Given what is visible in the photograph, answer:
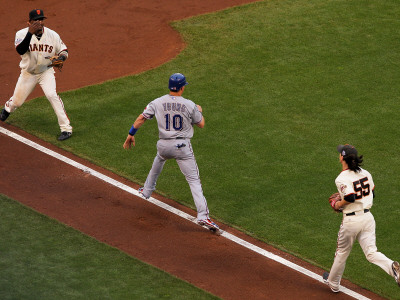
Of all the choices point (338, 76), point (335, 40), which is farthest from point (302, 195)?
point (335, 40)

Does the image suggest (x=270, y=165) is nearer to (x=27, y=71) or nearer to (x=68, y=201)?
(x=68, y=201)

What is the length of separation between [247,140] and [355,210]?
4.05 meters

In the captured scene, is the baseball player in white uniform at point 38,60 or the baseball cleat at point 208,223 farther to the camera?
the baseball player in white uniform at point 38,60

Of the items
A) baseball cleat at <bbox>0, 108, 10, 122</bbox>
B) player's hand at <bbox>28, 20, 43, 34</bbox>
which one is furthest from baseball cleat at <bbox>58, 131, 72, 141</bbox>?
player's hand at <bbox>28, 20, 43, 34</bbox>

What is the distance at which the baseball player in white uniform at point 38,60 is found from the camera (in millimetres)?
11867

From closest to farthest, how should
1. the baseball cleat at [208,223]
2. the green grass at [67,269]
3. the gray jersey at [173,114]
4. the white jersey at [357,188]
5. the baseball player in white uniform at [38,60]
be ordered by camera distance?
the white jersey at [357,188]
the green grass at [67,269]
the gray jersey at [173,114]
the baseball cleat at [208,223]
the baseball player in white uniform at [38,60]

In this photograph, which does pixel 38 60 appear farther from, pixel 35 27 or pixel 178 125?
pixel 178 125

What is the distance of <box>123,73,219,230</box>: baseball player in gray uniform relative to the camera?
9.77m

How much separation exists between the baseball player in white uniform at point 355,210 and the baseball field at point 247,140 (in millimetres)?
644

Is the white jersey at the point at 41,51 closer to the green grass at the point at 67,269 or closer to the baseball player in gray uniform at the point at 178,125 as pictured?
the baseball player in gray uniform at the point at 178,125

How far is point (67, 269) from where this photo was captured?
9195 mm

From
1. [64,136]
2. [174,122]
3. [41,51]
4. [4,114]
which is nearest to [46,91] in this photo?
[41,51]

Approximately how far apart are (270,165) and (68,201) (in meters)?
3.21

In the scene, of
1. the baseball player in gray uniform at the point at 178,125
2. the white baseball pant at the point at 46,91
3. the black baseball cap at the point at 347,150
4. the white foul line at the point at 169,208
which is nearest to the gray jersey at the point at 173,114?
the baseball player in gray uniform at the point at 178,125
